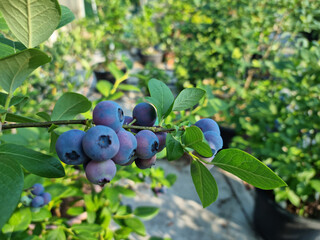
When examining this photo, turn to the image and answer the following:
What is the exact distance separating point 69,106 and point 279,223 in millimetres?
1817

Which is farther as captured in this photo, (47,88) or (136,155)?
(47,88)

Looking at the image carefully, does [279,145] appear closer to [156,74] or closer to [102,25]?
[156,74]

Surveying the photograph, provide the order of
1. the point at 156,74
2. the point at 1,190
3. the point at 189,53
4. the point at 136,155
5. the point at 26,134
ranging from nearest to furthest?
1. the point at 1,190
2. the point at 136,155
3. the point at 26,134
4. the point at 156,74
5. the point at 189,53

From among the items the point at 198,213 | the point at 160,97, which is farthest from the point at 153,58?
the point at 160,97

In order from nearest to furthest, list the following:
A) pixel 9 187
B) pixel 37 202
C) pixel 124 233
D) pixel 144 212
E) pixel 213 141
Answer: pixel 9 187 < pixel 213 141 < pixel 37 202 < pixel 124 233 < pixel 144 212

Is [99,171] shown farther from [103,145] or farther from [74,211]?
[74,211]

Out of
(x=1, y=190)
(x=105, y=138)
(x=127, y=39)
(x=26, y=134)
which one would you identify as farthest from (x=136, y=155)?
(x=127, y=39)

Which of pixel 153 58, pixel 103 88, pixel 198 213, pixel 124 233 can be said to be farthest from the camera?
pixel 153 58

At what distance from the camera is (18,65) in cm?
36

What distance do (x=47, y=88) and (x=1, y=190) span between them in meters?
2.02

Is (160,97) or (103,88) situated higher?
(160,97)

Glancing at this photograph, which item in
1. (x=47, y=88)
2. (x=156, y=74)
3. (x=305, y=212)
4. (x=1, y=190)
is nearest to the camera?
(x=1, y=190)

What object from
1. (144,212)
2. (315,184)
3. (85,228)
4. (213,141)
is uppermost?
(213,141)

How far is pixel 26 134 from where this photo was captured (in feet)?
3.22
